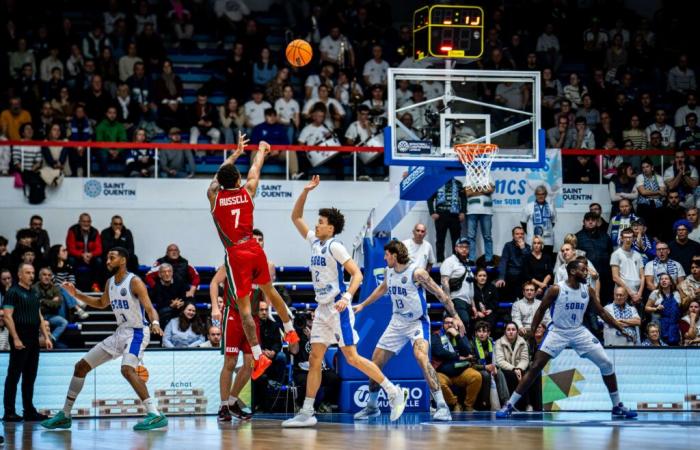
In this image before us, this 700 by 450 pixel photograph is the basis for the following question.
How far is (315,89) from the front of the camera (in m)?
23.0

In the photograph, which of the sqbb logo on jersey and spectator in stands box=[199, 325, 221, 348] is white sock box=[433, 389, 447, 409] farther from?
the sqbb logo on jersey

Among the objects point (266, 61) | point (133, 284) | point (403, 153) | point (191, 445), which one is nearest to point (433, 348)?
point (403, 153)

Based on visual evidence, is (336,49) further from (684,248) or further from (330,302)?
(330,302)

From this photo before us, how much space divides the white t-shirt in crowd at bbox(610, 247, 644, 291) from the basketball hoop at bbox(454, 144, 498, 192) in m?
5.26

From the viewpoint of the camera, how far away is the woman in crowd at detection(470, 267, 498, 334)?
18969 millimetres

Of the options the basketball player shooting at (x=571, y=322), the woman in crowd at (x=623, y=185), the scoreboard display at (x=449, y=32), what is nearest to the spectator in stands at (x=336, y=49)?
the woman in crowd at (x=623, y=185)

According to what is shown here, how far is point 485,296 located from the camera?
19156 mm

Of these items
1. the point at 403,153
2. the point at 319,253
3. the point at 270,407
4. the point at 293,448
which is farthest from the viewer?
the point at 270,407

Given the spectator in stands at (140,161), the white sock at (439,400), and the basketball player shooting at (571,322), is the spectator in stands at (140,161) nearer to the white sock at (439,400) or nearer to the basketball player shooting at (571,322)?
the white sock at (439,400)

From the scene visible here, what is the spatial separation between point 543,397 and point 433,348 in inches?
74.2

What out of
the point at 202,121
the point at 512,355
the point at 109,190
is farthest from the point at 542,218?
the point at 109,190

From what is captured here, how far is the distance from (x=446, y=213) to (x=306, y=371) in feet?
17.4

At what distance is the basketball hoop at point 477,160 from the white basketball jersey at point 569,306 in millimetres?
1814

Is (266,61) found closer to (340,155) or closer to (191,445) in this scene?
(340,155)
